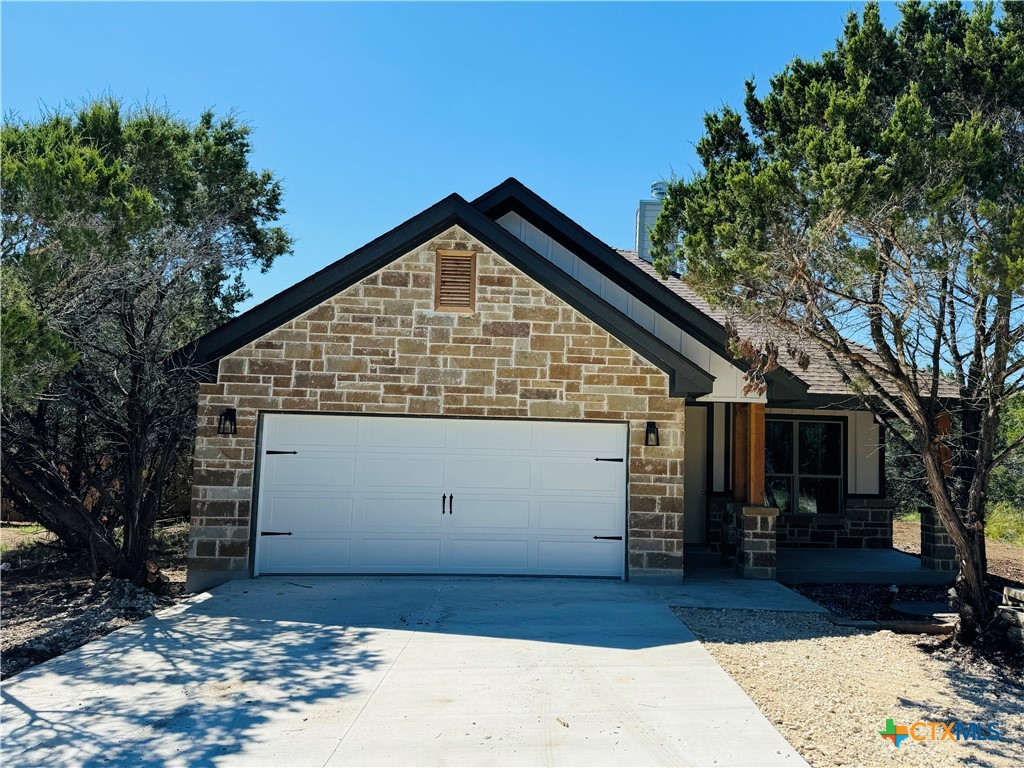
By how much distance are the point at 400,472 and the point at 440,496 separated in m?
0.61

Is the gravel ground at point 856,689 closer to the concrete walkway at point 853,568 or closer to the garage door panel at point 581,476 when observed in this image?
the garage door panel at point 581,476

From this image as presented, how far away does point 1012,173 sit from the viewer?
22.3 feet

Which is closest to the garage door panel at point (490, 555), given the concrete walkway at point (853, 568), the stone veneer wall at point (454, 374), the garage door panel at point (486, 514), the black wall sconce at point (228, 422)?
the garage door panel at point (486, 514)

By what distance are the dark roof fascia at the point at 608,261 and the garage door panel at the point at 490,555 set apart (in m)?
3.86

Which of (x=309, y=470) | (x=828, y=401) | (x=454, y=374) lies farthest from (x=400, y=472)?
(x=828, y=401)

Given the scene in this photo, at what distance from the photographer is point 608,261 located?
11.2m

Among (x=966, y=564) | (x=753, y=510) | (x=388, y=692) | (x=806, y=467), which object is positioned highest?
(x=806, y=467)

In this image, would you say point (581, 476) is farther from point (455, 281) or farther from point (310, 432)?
point (310, 432)

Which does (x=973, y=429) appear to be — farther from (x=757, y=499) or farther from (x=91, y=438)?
(x=91, y=438)

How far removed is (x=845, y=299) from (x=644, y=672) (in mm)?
3913

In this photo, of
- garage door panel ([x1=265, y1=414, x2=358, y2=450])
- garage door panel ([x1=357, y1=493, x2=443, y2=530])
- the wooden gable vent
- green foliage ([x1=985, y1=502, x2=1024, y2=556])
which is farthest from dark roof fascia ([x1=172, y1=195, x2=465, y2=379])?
green foliage ([x1=985, y1=502, x2=1024, y2=556])

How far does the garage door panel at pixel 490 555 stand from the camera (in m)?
9.88

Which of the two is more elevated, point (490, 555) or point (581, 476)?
point (581, 476)

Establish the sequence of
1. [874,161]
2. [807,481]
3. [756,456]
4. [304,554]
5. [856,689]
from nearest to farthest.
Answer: [856,689] < [874,161] < [304,554] < [756,456] < [807,481]
